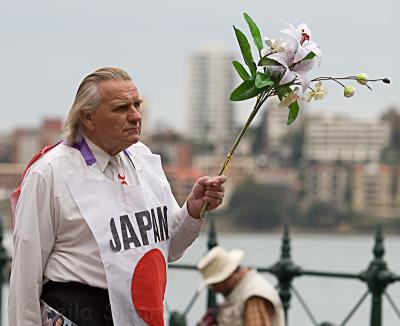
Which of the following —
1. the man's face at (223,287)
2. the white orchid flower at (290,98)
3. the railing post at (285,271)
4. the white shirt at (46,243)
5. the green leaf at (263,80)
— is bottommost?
the railing post at (285,271)

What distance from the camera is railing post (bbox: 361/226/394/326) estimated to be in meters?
7.71

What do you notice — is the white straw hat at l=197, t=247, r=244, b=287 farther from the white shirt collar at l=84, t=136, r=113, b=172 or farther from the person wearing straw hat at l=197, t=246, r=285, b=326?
the white shirt collar at l=84, t=136, r=113, b=172

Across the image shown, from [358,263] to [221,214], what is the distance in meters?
38.1

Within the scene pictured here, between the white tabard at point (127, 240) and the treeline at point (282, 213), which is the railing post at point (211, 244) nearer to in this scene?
the white tabard at point (127, 240)

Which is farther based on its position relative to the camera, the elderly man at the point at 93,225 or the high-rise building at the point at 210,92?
the high-rise building at the point at 210,92

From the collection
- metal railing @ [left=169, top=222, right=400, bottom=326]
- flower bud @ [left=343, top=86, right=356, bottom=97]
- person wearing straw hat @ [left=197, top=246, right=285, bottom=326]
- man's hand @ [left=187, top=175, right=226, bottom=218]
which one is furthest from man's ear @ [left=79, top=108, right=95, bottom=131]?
metal railing @ [left=169, top=222, right=400, bottom=326]

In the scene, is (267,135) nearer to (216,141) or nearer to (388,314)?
(216,141)

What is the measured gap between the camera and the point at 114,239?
446cm

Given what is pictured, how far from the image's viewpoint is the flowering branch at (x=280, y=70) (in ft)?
14.5

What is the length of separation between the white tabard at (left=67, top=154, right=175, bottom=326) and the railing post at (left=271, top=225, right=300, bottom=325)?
3577mm

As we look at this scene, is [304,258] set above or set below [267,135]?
above

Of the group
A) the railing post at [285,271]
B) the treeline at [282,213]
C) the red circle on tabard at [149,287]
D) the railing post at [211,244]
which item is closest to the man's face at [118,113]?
the red circle on tabard at [149,287]

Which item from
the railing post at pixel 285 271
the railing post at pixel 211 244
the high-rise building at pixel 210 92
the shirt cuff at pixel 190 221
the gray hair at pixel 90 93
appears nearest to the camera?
the gray hair at pixel 90 93

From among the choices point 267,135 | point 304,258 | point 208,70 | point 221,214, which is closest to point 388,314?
point 304,258
